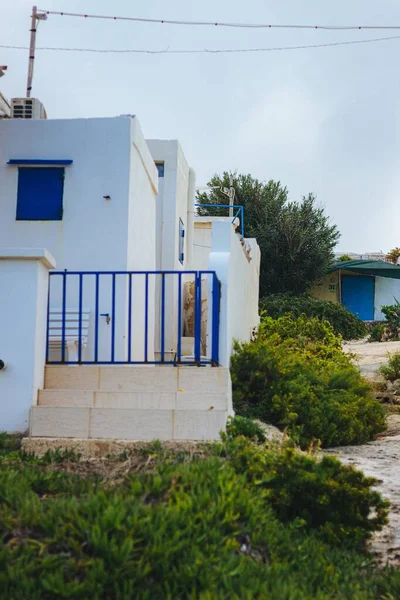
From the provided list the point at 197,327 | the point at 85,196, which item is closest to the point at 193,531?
the point at 197,327

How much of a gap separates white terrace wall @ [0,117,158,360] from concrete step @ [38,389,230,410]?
7.10 feet

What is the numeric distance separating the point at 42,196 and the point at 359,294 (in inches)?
1017

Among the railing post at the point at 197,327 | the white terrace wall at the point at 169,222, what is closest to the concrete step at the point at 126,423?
the railing post at the point at 197,327

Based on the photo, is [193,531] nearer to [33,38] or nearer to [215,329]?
[215,329]

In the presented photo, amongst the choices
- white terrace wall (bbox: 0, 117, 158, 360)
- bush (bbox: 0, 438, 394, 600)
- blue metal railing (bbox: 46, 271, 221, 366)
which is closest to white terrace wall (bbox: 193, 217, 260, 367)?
blue metal railing (bbox: 46, 271, 221, 366)

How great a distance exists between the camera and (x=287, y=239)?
31.3 meters

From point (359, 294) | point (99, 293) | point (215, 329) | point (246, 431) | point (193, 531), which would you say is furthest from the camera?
point (359, 294)

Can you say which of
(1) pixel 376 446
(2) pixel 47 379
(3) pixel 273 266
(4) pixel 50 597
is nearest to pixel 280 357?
(1) pixel 376 446

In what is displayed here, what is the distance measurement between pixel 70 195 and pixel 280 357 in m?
3.43

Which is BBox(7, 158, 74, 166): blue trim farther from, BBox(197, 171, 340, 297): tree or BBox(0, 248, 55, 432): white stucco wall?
BBox(197, 171, 340, 297): tree

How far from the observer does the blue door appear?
34.1 meters

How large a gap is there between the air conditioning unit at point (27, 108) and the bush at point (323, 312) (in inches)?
660

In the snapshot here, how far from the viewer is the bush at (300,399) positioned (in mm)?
8875

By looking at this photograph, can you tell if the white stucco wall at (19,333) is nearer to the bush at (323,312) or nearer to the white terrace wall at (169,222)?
the white terrace wall at (169,222)
